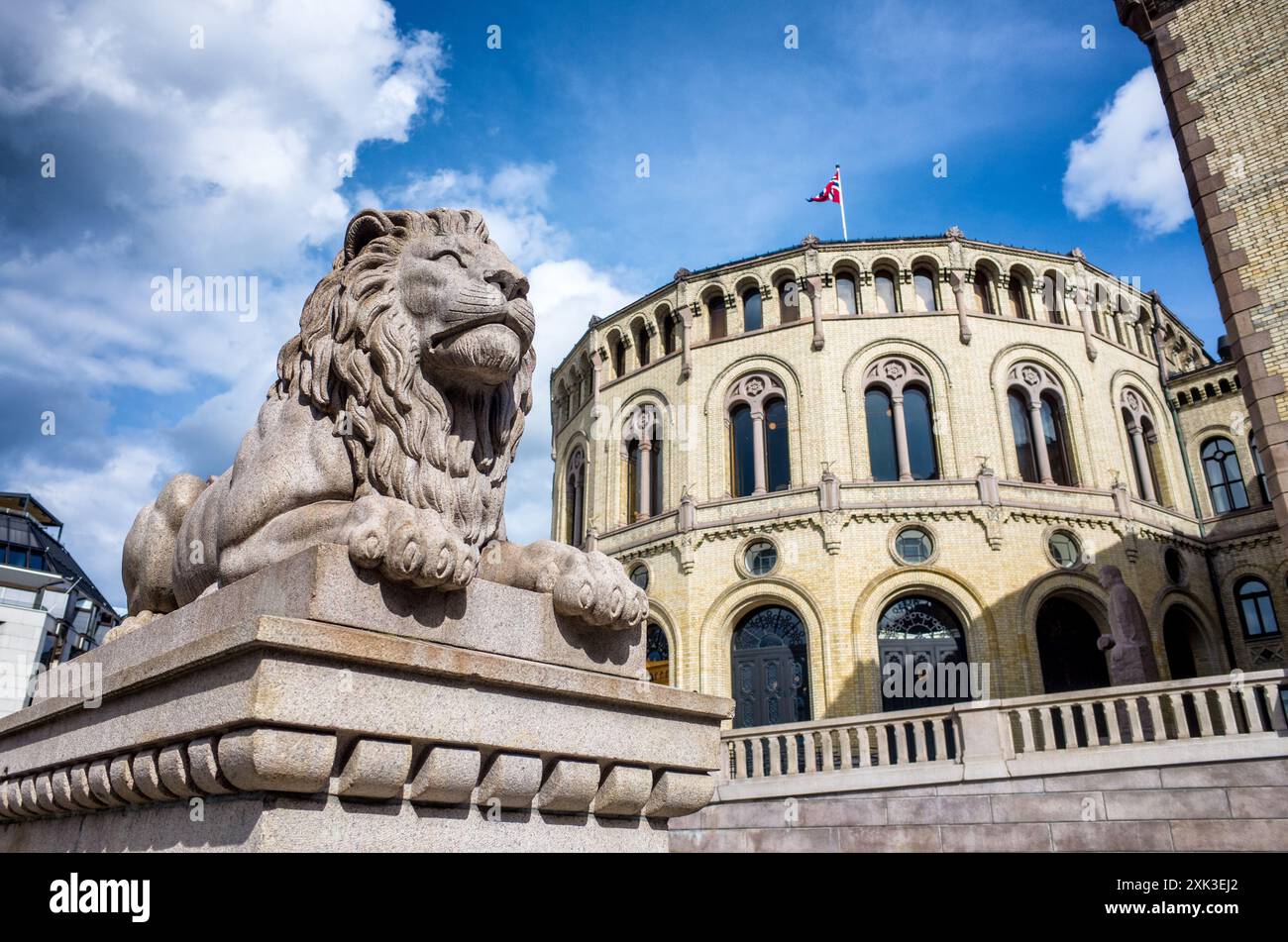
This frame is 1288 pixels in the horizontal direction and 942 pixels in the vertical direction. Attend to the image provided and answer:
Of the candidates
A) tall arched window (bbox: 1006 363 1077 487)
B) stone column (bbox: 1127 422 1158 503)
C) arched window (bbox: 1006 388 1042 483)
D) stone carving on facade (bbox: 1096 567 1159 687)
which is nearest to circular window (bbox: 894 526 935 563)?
arched window (bbox: 1006 388 1042 483)

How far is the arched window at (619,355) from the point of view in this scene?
30797 mm

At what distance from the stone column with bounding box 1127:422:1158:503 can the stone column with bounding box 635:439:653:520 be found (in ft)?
50.7

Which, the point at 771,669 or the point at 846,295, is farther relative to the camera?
the point at 846,295

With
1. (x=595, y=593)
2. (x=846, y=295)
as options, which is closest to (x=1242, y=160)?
(x=846, y=295)

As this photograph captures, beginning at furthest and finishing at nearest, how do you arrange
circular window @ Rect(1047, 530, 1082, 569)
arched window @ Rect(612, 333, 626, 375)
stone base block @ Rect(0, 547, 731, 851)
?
arched window @ Rect(612, 333, 626, 375), circular window @ Rect(1047, 530, 1082, 569), stone base block @ Rect(0, 547, 731, 851)

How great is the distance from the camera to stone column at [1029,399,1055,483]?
2523 cm

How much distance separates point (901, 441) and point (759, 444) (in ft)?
13.6

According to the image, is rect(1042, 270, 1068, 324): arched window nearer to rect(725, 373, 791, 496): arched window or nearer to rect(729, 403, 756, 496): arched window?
rect(725, 373, 791, 496): arched window

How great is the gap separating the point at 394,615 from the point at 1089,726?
40.9 ft

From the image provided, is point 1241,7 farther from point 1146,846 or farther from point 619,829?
point 619,829

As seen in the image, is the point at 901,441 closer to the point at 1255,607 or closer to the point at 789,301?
the point at 789,301

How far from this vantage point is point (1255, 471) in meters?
27.2

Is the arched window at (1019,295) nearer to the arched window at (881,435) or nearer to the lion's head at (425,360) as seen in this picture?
the arched window at (881,435)

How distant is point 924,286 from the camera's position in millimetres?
27578
